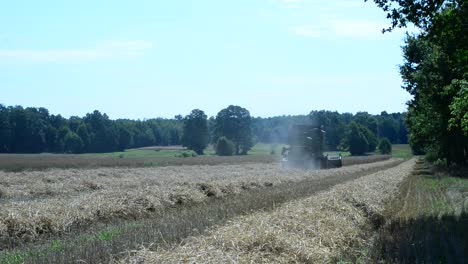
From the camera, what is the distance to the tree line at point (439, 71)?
15773mm

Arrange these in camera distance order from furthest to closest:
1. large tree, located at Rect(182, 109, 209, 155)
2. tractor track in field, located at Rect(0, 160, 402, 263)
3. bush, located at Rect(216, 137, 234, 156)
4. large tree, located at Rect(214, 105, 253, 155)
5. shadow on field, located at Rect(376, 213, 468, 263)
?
large tree, located at Rect(214, 105, 253, 155)
large tree, located at Rect(182, 109, 209, 155)
bush, located at Rect(216, 137, 234, 156)
shadow on field, located at Rect(376, 213, 468, 263)
tractor track in field, located at Rect(0, 160, 402, 263)

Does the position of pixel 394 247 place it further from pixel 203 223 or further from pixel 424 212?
pixel 424 212

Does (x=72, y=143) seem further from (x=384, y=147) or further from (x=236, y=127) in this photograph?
(x=384, y=147)

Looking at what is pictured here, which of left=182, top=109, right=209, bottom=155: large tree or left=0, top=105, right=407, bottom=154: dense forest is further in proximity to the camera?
left=182, top=109, right=209, bottom=155: large tree

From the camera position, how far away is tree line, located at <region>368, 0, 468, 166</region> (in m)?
15.8

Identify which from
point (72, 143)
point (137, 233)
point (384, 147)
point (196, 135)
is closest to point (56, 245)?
point (137, 233)

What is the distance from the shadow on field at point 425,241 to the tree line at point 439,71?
18.8ft

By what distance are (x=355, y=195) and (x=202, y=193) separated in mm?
6056

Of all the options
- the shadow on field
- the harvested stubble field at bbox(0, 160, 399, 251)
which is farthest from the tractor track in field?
the shadow on field

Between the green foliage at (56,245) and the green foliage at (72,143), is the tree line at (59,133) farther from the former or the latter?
the green foliage at (56,245)

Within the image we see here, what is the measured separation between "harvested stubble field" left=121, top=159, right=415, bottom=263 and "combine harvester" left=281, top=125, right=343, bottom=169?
33.4 m

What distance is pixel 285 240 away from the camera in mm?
9672

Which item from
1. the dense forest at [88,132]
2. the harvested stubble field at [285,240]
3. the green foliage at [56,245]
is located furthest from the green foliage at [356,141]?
the green foliage at [56,245]

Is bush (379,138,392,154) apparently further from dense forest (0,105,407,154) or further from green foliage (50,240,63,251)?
green foliage (50,240,63,251)
